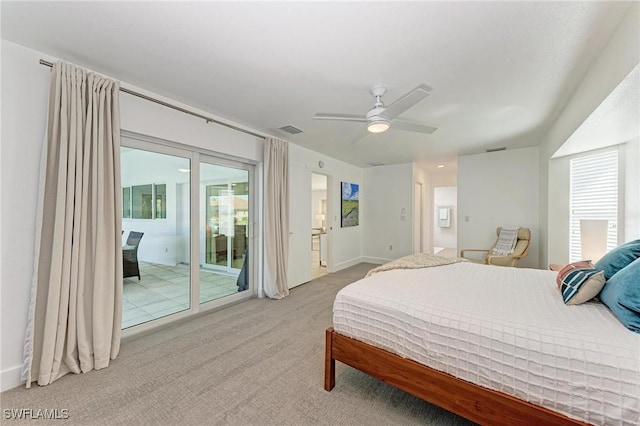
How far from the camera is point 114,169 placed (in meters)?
2.28

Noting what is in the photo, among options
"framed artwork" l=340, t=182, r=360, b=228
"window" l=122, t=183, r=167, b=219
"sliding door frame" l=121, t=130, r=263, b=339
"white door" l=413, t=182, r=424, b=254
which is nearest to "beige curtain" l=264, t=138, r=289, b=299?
"sliding door frame" l=121, t=130, r=263, b=339

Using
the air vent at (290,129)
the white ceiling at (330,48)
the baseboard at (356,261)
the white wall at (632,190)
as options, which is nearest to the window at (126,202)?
the white ceiling at (330,48)

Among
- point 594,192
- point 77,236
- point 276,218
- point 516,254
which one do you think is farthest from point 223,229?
point 594,192

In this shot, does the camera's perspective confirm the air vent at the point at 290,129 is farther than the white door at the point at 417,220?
No

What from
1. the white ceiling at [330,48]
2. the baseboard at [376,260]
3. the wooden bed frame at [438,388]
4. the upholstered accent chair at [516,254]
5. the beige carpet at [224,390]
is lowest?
the beige carpet at [224,390]

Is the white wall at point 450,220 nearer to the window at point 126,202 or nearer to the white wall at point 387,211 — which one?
the white wall at point 387,211

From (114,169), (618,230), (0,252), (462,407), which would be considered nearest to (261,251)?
(114,169)

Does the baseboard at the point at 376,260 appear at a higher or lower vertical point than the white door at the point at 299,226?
lower

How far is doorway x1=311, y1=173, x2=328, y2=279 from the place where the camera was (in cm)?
634

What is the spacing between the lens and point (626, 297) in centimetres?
131

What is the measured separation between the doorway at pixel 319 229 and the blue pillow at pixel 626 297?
429cm

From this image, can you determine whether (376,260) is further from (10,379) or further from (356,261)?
(10,379)

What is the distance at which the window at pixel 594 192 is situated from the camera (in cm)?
303

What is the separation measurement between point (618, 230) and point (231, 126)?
4843 mm
